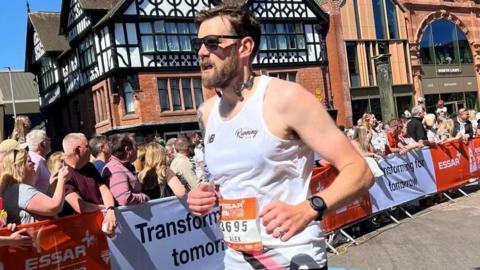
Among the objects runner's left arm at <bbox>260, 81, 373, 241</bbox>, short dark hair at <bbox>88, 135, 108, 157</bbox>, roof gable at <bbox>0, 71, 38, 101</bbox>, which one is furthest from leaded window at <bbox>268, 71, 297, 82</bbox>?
roof gable at <bbox>0, 71, 38, 101</bbox>

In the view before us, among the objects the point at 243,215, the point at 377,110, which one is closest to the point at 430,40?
the point at 377,110

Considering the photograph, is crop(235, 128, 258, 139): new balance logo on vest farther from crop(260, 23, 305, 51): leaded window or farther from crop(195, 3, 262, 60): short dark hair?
crop(260, 23, 305, 51): leaded window

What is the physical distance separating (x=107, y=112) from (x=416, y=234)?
22758 millimetres

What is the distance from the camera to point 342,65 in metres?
32.7

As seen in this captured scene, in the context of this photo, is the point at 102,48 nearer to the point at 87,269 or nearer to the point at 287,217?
the point at 87,269

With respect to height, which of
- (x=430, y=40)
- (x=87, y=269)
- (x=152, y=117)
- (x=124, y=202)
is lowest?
(x=87, y=269)

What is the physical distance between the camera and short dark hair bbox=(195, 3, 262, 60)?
2481 millimetres

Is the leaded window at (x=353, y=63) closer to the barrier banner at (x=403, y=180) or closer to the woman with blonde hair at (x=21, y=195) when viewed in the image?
the barrier banner at (x=403, y=180)

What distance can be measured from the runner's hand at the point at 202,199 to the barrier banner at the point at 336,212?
16.1 ft

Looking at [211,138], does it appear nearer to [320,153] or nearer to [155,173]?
[320,153]

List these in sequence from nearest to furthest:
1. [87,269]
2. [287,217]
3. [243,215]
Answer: [287,217], [243,215], [87,269]

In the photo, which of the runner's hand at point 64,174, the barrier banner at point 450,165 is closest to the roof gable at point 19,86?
the barrier banner at point 450,165

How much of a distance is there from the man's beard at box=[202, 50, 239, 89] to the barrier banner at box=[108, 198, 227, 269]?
3.30m

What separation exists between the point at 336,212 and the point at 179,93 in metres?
21.1
